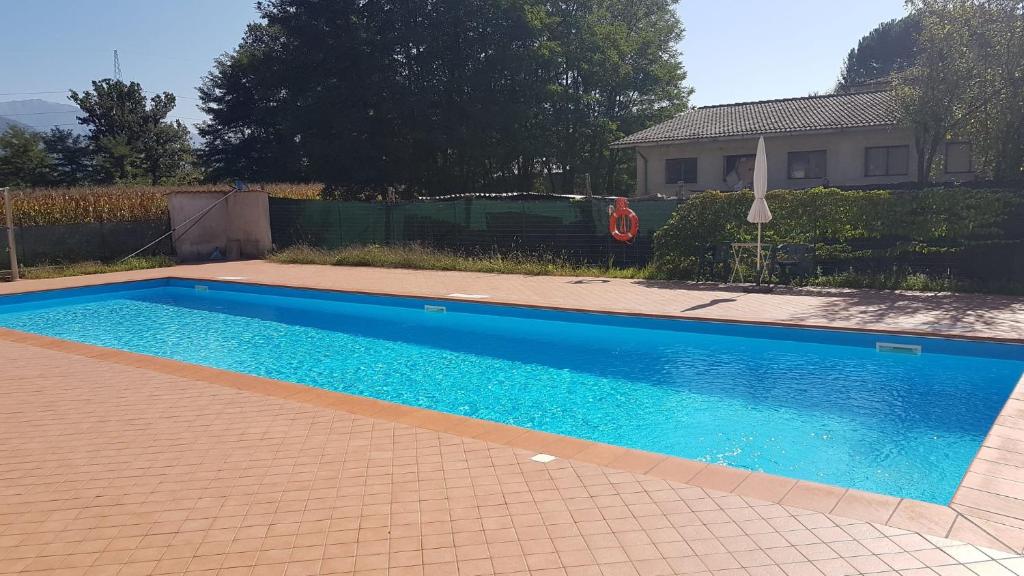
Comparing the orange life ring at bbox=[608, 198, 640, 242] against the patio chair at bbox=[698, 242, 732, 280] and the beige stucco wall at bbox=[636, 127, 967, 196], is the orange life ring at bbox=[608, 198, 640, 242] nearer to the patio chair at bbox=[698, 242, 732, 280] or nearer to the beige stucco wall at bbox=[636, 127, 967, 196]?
the patio chair at bbox=[698, 242, 732, 280]

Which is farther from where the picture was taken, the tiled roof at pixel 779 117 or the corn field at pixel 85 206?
the tiled roof at pixel 779 117

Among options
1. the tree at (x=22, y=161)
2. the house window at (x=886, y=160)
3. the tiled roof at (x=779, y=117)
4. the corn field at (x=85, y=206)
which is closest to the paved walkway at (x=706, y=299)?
the corn field at (x=85, y=206)

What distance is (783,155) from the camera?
18.7m

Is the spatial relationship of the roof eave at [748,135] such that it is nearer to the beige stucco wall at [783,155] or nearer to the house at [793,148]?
the house at [793,148]

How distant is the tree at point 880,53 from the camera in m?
45.5

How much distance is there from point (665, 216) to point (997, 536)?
31.7ft

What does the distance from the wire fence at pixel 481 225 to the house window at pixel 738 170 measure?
22.7 ft

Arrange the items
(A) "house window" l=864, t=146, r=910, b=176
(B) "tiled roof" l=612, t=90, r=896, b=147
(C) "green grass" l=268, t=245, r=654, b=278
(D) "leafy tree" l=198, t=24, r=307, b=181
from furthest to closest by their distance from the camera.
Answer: (D) "leafy tree" l=198, t=24, r=307, b=181 < (B) "tiled roof" l=612, t=90, r=896, b=147 < (A) "house window" l=864, t=146, r=910, b=176 < (C) "green grass" l=268, t=245, r=654, b=278

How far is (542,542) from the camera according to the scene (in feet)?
8.94

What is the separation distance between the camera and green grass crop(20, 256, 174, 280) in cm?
1459

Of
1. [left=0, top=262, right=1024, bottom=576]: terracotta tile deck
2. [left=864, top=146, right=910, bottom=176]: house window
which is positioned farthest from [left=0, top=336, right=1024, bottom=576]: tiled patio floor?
[left=864, top=146, right=910, bottom=176]: house window

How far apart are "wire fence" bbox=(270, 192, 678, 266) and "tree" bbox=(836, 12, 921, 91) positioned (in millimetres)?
40508

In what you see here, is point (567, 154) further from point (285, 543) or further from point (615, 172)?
point (285, 543)

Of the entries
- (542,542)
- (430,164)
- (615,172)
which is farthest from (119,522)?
(615,172)
